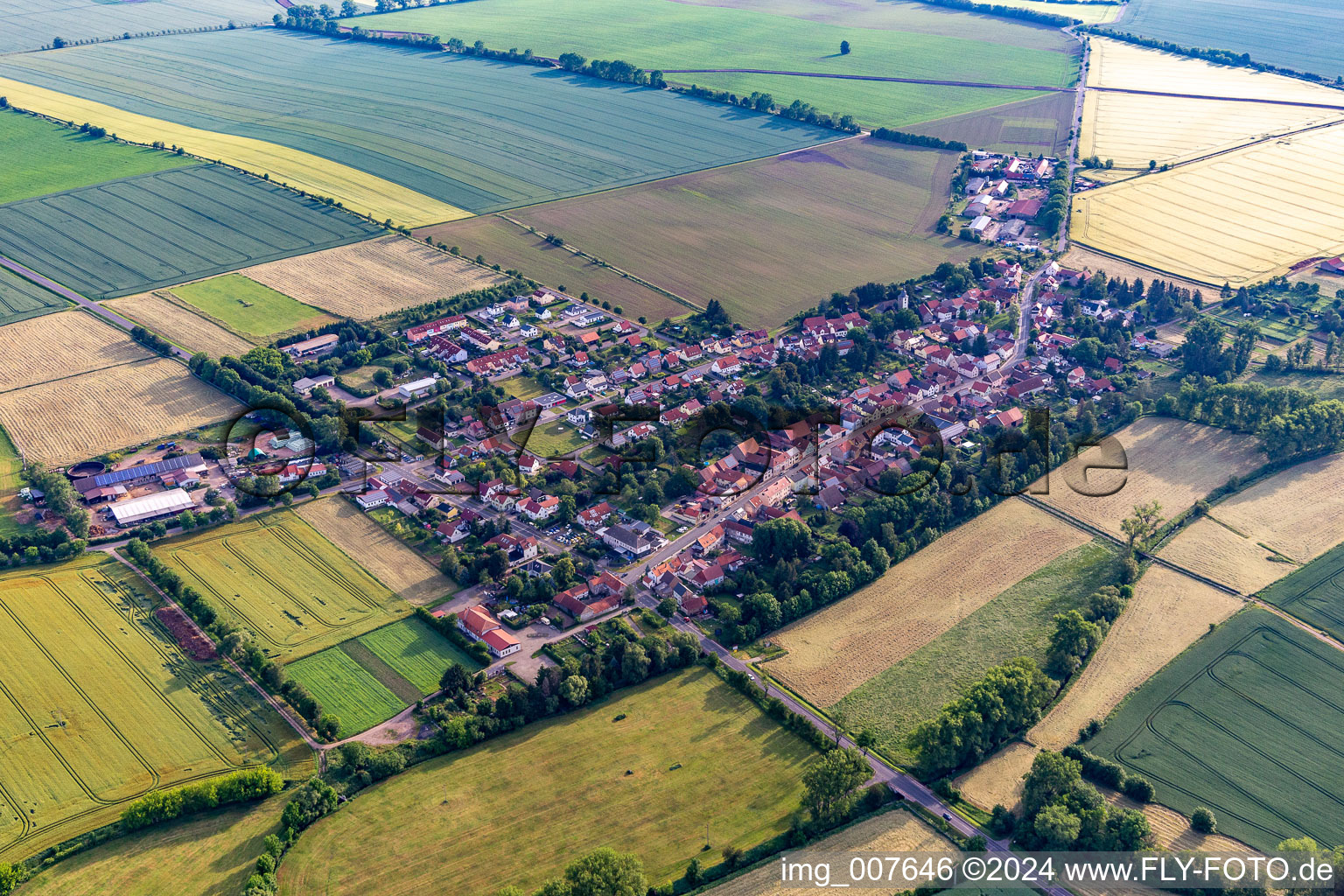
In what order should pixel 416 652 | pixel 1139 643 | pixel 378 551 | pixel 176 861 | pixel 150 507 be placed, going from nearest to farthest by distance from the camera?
pixel 176 861 → pixel 416 652 → pixel 1139 643 → pixel 378 551 → pixel 150 507

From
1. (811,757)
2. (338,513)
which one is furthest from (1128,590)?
(338,513)

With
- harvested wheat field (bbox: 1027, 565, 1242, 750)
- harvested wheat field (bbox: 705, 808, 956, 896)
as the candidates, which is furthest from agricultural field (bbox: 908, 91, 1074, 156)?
harvested wheat field (bbox: 705, 808, 956, 896)

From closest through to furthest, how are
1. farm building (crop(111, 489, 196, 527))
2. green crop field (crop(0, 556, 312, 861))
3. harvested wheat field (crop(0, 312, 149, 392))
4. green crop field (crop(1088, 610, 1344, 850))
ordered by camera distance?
green crop field (crop(1088, 610, 1344, 850)), green crop field (crop(0, 556, 312, 861)), farm building (crop(111, 489, 196, 527)), harvested wheat field (crop(0, 312, 149, 392))

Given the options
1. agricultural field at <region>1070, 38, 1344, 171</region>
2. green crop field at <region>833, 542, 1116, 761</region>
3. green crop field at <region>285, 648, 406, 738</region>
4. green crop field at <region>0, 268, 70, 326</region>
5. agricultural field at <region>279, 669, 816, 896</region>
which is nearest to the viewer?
agricultural field at <region>279, 669, 816, 896</region>

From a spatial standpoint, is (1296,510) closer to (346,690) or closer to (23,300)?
(346,690)

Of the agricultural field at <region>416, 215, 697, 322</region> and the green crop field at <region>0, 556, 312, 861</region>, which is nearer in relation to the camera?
the green crop field at <region>0, 556, 312, 861</region>

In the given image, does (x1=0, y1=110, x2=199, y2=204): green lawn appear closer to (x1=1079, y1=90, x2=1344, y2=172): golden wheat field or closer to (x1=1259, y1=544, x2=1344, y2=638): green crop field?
(x1=1079, y1=90, x2=1344, y2=172): golden wheat field

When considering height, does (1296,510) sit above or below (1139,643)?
above

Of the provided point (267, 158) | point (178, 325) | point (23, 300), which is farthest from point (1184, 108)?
point (23, 300)

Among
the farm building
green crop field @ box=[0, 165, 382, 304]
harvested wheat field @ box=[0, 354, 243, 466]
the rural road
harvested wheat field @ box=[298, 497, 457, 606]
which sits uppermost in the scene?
the rural road
